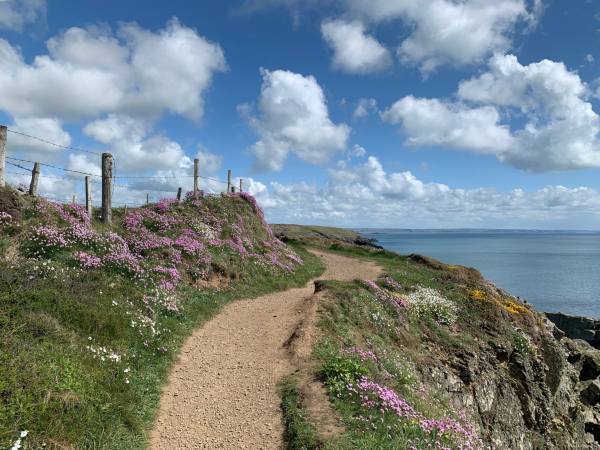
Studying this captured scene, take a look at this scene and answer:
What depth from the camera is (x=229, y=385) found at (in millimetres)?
12469

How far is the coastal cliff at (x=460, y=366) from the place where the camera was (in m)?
11.9

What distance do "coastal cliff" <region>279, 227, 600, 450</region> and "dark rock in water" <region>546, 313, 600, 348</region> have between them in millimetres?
20962

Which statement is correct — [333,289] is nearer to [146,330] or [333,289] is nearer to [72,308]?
[146,330]

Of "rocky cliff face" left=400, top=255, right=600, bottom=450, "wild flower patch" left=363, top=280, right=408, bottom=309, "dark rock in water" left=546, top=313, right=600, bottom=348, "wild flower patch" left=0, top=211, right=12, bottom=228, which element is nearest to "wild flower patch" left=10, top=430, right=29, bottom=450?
"wild flower patch" left=0, top=211, right=12, bottom=228

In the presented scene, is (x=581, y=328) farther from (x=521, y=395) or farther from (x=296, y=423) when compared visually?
(x=296, y=423)

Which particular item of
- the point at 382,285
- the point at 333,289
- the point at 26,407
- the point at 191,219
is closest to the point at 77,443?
the point at 26,407

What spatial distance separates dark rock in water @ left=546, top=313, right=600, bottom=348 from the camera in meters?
51.9

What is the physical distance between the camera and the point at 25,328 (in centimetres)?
1016

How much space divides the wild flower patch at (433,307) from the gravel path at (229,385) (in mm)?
9621

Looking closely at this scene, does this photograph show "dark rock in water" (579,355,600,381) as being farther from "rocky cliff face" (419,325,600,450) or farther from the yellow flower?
the yellow flower

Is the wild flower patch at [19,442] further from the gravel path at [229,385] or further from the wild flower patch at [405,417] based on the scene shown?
the wild flower patch at [405,417]

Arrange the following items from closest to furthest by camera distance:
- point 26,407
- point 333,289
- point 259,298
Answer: point 26,407 < point 333,289 < point 259,298

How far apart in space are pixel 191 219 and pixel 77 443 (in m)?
22.2

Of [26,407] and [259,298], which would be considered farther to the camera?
[259,298]
